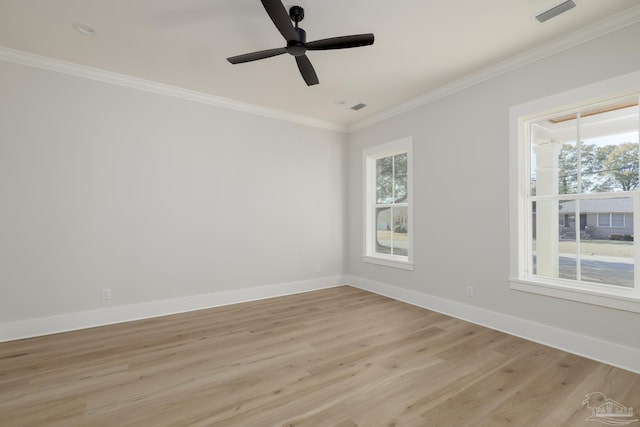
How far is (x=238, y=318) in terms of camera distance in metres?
3.59

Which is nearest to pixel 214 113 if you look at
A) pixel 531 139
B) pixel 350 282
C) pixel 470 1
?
pixel 470 1

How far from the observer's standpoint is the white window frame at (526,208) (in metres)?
2.44

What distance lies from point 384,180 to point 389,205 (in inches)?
17.9

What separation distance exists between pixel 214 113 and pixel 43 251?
2522 mm

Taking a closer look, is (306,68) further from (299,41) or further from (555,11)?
(555,11)

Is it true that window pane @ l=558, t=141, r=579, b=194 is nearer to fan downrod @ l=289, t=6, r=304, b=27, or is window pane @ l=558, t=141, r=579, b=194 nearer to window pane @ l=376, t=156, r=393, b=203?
window pane @ l=376, t=156, r=393, b=203

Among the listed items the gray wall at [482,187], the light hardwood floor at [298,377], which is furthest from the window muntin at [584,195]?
the light hardwood floor at [298,377]

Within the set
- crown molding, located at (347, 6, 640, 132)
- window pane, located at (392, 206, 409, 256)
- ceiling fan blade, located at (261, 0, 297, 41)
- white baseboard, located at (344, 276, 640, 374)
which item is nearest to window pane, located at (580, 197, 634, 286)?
white baseboard, located at (344, 276, 640, 374)

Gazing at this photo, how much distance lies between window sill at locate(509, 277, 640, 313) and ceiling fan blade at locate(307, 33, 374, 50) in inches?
108

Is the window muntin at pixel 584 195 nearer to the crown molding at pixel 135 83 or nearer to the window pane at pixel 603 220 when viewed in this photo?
the window pane at pixel 603 220

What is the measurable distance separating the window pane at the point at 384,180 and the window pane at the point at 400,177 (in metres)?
0.09

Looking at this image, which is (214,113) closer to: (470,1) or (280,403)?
(470,1)

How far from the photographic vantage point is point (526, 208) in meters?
3.10

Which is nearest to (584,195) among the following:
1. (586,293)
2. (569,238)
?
(569,238)
